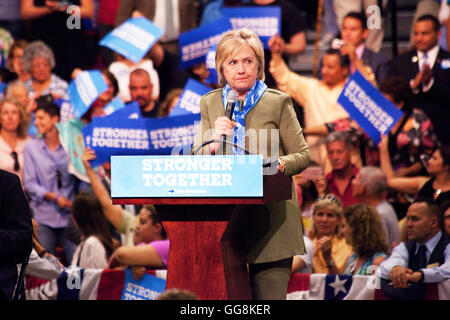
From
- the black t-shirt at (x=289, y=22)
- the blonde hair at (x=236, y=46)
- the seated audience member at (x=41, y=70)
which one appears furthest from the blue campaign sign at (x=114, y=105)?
the blonde hair at (x=236, y=46)

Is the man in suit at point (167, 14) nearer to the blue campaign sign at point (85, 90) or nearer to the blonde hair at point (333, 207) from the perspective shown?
the blue campaign sign at point (85, 90)

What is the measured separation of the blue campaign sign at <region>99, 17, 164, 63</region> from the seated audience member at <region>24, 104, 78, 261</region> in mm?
736

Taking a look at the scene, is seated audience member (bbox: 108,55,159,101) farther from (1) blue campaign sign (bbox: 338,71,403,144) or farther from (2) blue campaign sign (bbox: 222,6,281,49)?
(1) blue campaign sign (bbox: 338,71,403,144)

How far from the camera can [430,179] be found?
575cm

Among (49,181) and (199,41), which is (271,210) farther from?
(49,181)

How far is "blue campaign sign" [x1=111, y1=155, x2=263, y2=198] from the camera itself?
117 inches

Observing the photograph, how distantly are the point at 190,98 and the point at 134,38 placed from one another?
0.98 m

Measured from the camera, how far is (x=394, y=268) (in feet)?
15.4

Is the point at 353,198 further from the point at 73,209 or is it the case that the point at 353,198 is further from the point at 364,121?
the point at 73,209

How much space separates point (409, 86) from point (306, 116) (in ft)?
2.86

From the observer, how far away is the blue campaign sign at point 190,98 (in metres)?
6.20

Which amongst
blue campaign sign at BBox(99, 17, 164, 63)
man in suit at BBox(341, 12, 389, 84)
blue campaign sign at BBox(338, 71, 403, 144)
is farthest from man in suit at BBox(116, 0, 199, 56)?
blue campaign sign at BBox(338, 71, 403, 144)

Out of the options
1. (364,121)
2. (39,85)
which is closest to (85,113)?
(39,85)

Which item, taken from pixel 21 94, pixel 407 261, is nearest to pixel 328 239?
pixel 407 261
